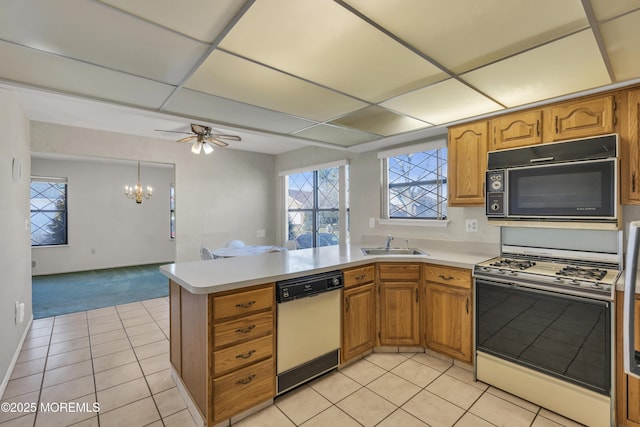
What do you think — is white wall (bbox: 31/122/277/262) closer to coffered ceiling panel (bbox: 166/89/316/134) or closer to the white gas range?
coffered ceiling panel (bbox: 166/89/316/134)

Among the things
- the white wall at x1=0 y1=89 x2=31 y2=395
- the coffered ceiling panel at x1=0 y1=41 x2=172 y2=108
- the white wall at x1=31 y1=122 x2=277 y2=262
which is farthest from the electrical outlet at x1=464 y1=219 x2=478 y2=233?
the white wall at x1=0 y1=89 x2=31 y2=395

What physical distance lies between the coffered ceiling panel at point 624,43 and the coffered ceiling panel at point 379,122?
132 cm

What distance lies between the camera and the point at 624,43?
1477mm

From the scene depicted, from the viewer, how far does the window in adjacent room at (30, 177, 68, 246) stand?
246 inches

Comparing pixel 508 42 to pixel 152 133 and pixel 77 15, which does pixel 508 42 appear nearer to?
pixel 77 15

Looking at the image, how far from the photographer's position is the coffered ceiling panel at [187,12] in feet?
3.88

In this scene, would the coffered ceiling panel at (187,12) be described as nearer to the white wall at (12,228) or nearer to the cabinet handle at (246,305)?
the cabinet handle at (246,305)

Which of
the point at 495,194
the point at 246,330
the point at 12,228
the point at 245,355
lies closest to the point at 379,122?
the point at 495,194

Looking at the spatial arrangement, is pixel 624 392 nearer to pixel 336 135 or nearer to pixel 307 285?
pixel 307 285

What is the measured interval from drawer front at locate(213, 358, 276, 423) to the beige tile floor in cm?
11

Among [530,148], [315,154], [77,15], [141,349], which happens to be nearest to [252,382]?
[141,349]

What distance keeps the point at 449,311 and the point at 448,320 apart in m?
0.08

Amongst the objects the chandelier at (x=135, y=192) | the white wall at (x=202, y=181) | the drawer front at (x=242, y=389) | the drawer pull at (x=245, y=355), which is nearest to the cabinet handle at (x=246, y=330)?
the drawer pull at (x=245, y=355)

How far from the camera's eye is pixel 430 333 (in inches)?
105
